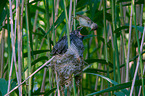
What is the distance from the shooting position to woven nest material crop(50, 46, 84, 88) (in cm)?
80

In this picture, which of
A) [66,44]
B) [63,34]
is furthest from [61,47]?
[63,34]

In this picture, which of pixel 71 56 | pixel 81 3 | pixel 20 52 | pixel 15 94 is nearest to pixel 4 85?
pixel 15 94

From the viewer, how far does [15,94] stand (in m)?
0.96

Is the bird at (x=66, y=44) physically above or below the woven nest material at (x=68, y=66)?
above

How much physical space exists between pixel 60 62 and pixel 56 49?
0.22ft

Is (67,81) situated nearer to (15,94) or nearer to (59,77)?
(59,77)

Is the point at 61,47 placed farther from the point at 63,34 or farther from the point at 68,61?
the point at 63,34

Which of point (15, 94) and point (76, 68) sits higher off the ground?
point (76, 68)

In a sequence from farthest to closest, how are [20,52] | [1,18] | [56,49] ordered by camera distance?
[1,18] < [56,49] < [20,52]

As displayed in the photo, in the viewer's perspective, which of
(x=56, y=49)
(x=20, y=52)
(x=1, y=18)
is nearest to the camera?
(x=20, y=52)

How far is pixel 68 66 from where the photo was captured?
0.83 m

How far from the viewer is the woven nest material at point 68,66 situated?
0.80 meters

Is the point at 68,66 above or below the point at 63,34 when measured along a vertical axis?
below

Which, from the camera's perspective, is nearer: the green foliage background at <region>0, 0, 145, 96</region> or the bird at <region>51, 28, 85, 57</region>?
the green foliage background at <region>0, 0, 145, 96</region>
